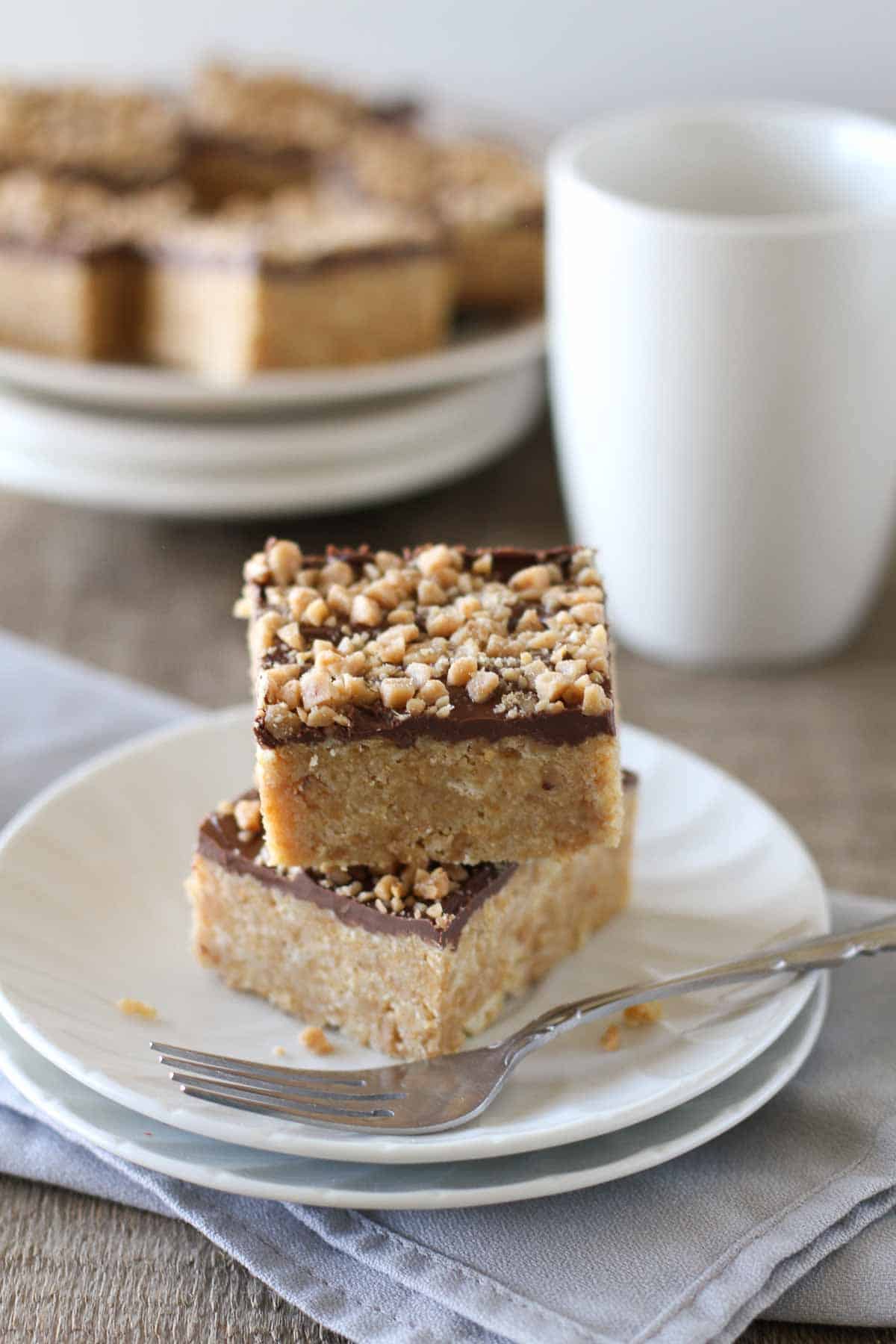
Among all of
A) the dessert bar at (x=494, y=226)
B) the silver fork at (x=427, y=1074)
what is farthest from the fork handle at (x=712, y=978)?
the dessert bar at (x=494, y=226)

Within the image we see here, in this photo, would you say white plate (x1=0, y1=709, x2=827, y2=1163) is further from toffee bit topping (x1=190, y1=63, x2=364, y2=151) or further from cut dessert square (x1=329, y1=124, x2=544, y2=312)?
toffee bit topping (x1=190, y1=63, x2=364, y2=151)

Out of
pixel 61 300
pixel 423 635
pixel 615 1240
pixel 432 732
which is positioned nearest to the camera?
pixel 615 1240

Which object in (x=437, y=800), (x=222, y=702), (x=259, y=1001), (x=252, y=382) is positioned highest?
(x=437, y=800)

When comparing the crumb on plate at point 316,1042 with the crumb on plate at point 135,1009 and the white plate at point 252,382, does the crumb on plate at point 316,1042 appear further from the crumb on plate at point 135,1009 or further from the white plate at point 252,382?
the white plate at point 252,382

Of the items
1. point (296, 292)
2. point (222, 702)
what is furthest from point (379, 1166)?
point (296, 292)

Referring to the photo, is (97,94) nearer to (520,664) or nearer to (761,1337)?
(520,664)

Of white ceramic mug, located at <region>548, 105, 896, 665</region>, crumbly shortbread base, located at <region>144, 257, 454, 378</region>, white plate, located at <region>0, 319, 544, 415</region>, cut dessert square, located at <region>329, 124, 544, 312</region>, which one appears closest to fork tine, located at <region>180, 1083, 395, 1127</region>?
white ceramic mug, located at <region>548, 105, 896, 665</region>

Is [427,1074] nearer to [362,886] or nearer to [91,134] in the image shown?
[362,886]

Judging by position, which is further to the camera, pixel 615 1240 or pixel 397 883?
pixel 397 883
